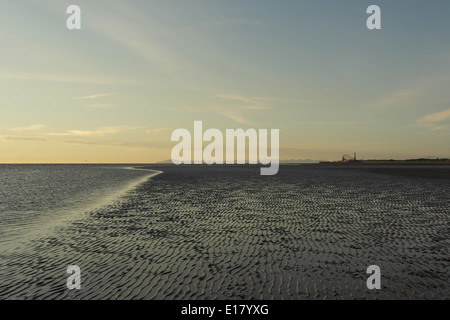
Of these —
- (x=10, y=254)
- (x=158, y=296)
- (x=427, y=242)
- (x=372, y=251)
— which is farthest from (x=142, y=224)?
(x=427, y=242)

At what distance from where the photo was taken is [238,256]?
11.5m

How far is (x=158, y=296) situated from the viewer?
26.6ft

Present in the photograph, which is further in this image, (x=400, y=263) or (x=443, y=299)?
(x=400, y=263)

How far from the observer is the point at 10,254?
12.0 meters

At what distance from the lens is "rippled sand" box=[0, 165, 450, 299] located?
8484 millimetres

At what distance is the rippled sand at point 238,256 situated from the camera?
8.48 m

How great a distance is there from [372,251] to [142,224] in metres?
11.6
